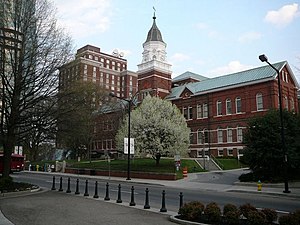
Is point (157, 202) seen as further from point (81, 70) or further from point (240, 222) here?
point (81, 70)

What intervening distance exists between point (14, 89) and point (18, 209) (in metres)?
8.57

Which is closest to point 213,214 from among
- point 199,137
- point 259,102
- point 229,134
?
point 259,102

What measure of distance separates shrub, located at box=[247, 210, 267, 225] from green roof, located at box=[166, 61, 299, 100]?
45093 millimetres

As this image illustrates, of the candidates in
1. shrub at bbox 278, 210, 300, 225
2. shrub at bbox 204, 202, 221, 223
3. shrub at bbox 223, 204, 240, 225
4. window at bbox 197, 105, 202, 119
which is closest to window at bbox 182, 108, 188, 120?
window at bbox 197, 105, 202, 119

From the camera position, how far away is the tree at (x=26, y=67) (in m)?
19.2

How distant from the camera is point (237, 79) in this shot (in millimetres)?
56438

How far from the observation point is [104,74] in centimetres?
12444

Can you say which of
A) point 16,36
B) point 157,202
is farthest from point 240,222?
point 16,36

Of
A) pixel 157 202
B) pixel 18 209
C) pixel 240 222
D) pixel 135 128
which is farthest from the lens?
pixel 135 128

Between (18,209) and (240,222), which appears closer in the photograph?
(240,222)

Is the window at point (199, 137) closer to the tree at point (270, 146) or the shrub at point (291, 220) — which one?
the tree at point (270, 146)

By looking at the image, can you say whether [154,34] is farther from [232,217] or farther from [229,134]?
[232,217]

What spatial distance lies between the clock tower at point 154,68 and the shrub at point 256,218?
2330 inches

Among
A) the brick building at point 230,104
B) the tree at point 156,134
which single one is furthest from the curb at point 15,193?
the brick building at point 230,104
